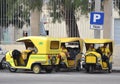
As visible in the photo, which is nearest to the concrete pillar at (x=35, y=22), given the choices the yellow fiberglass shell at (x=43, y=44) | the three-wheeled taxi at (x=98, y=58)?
the three-wheeled taxi at (x=98, y=58)

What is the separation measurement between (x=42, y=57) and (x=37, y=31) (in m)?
6.30

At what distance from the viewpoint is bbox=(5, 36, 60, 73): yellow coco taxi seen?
22.0 meters

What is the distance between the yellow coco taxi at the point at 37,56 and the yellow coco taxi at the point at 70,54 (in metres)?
0.57

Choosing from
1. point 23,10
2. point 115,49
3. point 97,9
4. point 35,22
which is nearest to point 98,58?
point 97,9

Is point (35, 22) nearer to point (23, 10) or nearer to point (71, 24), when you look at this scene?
point (23, 10)

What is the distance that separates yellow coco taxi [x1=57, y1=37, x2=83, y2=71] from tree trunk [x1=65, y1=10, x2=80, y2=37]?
2.89 meters

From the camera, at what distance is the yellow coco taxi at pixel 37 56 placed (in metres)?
22.0

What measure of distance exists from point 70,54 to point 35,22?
16.4 feet

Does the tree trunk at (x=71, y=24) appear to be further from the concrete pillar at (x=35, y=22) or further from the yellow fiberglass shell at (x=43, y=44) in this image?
the yellow fiberglass shell at (x=43, y=44)

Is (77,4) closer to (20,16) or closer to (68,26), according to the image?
(68,26)

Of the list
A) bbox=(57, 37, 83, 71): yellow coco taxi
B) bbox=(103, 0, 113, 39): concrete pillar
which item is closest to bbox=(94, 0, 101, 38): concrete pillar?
bbox=(57, 37, 83, 71): yellow coco taxi

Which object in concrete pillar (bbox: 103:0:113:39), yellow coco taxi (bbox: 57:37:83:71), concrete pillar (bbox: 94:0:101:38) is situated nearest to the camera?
A: yellow coco taxi (bbox: 57:37:83:71)

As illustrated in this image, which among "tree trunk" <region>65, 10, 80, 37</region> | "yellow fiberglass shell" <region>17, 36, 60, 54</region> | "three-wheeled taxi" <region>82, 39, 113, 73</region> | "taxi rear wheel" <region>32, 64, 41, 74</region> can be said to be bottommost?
"taxi rear wheel" <region>32, 64, 41, 74</region>

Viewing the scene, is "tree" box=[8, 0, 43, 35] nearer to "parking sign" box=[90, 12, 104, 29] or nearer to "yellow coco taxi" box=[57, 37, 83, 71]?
"yellow coco taxi" box=[57, 37, 83, 71]
